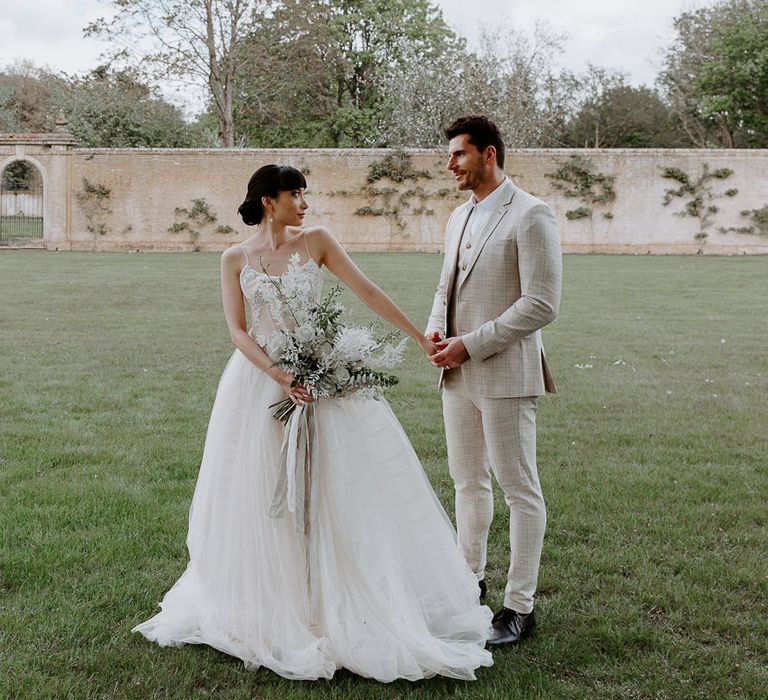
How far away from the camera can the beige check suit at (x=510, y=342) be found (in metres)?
3.33

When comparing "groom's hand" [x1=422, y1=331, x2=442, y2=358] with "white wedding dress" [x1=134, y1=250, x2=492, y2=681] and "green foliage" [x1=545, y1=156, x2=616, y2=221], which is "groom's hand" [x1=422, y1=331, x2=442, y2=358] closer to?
"white wedding dress" [x1=134, y1=250, x2=492, y2=681]

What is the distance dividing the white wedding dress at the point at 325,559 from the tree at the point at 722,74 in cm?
4077

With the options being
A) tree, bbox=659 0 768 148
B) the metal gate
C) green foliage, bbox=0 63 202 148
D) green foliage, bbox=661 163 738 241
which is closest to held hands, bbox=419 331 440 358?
green foliage, bbox=661 163 738 241

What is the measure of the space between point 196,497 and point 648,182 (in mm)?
27591

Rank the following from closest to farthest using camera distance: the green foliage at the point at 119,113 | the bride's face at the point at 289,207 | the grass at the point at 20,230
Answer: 1. the bride's face at the point at 289,207
2. the grass at the point at 20,230
3. the green foliage at the point at 119,113

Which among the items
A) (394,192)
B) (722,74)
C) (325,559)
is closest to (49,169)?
(394,192)

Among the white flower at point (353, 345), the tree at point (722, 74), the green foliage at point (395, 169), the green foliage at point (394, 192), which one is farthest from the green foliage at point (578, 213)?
the white flower at point (353, 345)

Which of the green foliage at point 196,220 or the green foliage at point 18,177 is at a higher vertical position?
the green foliage at point 18,177

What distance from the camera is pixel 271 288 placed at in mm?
3457

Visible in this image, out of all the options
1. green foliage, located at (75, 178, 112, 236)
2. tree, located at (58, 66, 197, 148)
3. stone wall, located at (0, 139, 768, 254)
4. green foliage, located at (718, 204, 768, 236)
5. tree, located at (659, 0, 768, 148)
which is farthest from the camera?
tree, located at (659, 0, 768, 148)

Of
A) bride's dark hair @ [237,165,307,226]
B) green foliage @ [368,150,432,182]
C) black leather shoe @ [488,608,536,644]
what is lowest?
black leather shoe @ [488,608,536,644]

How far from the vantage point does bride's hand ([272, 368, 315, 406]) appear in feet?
11.1

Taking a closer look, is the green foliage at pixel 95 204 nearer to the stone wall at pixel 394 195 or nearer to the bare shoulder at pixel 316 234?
the stone wall at pixel 394 195

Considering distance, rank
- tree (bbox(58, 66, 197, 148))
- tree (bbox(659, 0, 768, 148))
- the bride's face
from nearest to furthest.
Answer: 1. the bride's face
2. tree (bbox(58, 66, 197, 148))
3. tree (bbox(659, 0, 768, 148))
